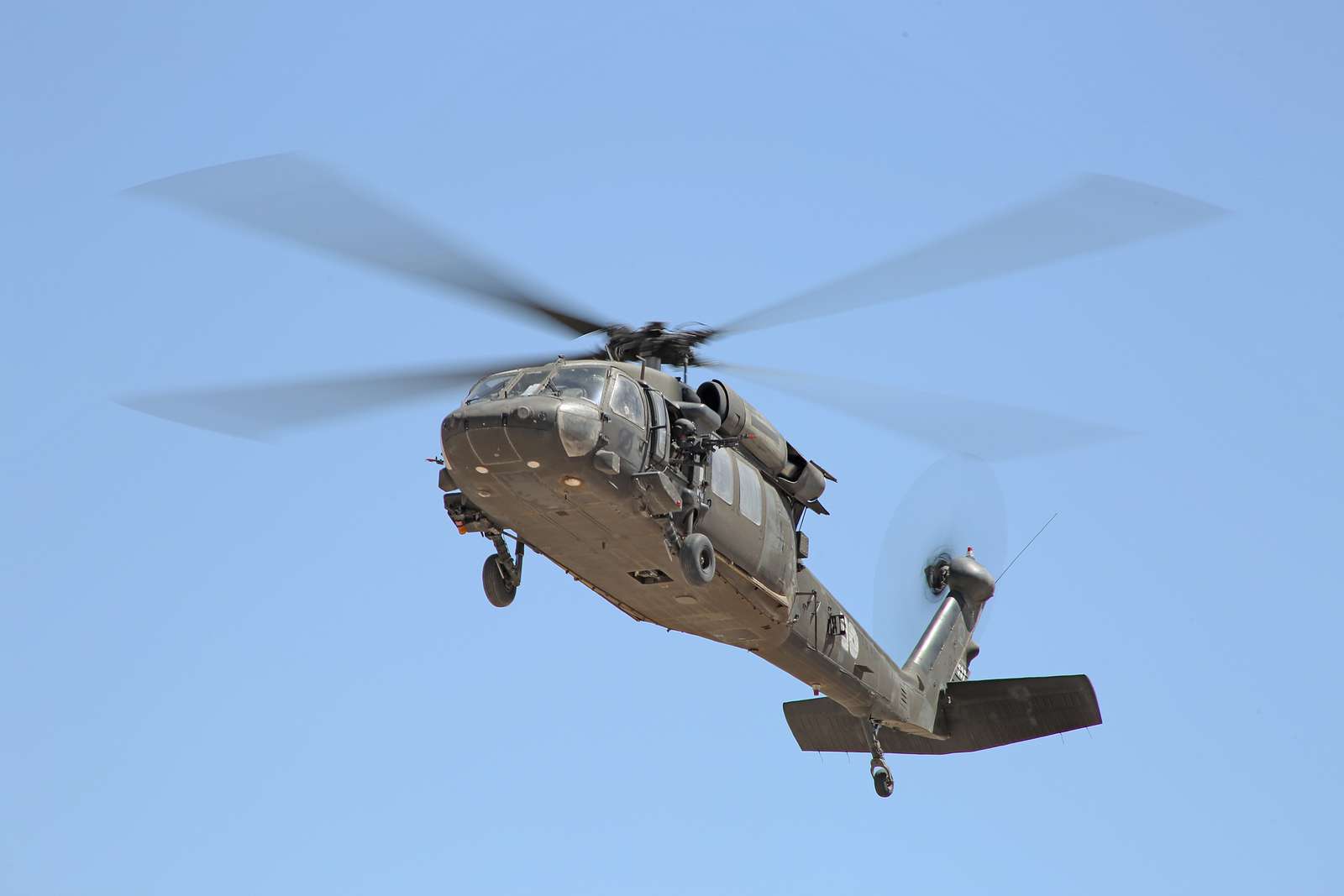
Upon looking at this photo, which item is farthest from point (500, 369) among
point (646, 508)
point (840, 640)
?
point (840, 640)

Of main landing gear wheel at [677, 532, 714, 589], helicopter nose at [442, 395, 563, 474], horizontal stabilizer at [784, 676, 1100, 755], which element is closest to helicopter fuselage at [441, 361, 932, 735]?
helicopter nose at [442, 395, 563, 474]

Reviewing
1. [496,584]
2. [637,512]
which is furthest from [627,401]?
[496,584]

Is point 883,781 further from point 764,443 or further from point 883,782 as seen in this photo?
point 764,443

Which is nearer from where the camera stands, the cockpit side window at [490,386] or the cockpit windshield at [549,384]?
the cockpit windshield at [549,384]

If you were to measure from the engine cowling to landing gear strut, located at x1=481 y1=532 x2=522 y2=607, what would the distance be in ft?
9.37

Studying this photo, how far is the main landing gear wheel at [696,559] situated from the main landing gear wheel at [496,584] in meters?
2.31

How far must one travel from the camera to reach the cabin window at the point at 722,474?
739 inches

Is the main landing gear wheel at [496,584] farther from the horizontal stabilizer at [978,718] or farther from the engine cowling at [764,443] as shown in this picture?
the horizontal stabilizer at [978,718]

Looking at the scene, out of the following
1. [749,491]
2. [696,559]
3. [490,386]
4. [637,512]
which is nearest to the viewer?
[490,386]

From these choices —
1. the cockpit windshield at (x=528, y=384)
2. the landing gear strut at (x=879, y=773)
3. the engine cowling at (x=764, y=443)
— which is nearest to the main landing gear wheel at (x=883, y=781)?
the landing gear strut at (x=879, y=773)

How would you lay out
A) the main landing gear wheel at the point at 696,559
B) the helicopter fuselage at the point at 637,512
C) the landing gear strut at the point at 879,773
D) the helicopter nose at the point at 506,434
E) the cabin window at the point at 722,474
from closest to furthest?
the helicopter nose at the point at 506,434, the helicopter fuselage at the point at 637,512, the main landing gear wheel at the point at 696,559, the cabin window at the point at 722,474, the landing gear strut at the point at 879,773

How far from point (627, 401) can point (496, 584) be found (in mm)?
3106

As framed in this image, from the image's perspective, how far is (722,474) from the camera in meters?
19.0

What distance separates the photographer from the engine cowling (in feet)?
62.0
